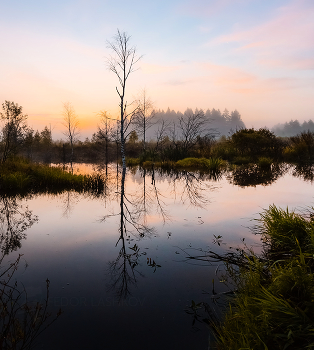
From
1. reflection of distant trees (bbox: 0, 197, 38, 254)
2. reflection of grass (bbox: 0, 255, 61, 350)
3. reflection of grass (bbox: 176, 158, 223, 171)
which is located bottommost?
reflection of grass (bbox: 0, 255, 61, 350)

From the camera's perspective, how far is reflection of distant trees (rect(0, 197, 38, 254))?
5.21 m

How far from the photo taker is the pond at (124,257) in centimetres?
274

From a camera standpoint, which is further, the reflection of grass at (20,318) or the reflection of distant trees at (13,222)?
the reflection of distant trees at (13,222)

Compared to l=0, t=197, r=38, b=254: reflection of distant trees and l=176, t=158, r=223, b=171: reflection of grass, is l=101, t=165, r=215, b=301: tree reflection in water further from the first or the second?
l=176, t=158, r=223, b=171: reflection of grass

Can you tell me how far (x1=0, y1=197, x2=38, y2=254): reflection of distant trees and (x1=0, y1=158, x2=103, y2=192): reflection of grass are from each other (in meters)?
2.23

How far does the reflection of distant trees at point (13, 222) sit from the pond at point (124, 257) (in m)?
0.02

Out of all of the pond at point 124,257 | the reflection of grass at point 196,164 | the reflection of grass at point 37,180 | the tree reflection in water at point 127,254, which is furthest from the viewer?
the reflection of grass at point 196,164

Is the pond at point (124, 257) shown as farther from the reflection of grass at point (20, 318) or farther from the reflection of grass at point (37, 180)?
the reflection of grass at point (37, 180)

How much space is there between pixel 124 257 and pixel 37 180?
9225 mm

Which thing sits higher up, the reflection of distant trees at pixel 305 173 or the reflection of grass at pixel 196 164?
the reflection of grass at pixel 196 164

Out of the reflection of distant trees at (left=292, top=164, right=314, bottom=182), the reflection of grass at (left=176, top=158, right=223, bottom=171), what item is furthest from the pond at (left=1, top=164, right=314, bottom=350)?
the reflection of grass at (left=176, top=158, right=223, bottom=171)

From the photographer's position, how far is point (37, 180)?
12242 millimetres

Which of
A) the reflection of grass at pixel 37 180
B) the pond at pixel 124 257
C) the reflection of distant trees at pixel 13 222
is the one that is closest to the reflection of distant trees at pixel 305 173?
the pond at pixel 124 257

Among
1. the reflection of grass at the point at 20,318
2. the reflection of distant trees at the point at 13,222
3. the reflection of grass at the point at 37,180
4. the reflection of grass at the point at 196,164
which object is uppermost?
the reflection of grass at the point at 196,164
